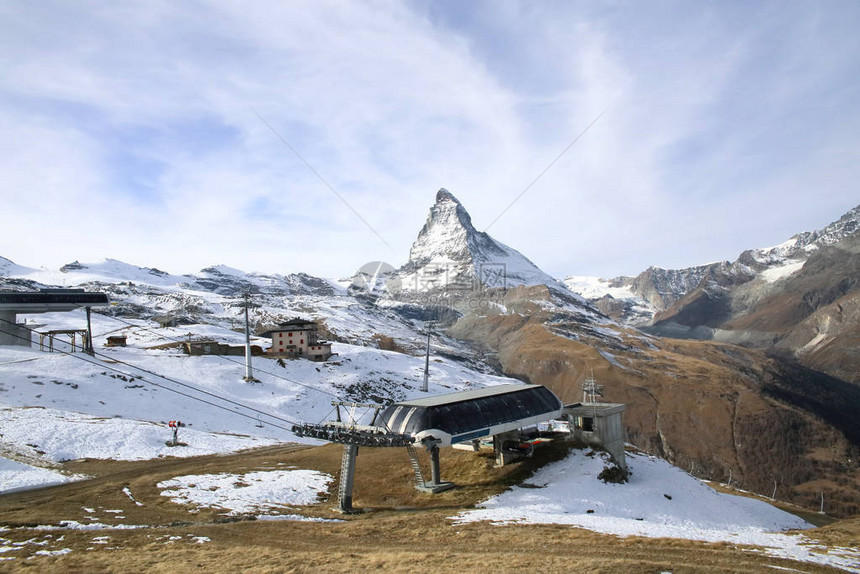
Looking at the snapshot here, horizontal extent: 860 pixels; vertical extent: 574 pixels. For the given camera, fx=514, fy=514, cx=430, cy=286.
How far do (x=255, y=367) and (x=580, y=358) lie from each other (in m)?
135

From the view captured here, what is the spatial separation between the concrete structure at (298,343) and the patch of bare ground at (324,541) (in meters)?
58.3

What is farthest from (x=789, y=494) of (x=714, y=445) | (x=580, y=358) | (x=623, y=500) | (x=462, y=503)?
(x=462, y=503)

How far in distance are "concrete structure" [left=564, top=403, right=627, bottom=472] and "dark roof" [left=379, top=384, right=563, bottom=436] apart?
7.73 feet

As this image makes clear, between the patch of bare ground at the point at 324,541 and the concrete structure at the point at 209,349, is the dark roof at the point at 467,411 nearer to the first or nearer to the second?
the patch of bare ground at the point at 324,541

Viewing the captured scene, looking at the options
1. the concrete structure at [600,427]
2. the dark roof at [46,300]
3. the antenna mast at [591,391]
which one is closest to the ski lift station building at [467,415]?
the concrete structure at [600,427]

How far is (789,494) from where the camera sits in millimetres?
132250

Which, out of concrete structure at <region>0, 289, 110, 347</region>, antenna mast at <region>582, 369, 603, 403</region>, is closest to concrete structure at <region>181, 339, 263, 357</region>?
concrete structure at <region>0, 289, 110, 347</region>

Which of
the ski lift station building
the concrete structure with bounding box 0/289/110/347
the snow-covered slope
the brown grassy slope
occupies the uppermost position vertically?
the concrete structure with bounding box 0/289/110/347

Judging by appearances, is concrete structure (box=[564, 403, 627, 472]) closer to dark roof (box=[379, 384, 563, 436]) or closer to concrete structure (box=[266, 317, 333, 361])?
dark roof (box=[379, 384, 563, 436])

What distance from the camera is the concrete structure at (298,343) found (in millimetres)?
97375

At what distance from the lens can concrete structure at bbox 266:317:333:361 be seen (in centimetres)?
9738

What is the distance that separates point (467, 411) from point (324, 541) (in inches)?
675

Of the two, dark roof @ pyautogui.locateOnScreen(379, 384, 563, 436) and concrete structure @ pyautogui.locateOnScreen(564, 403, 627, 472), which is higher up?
dark roof @ pyautogui.locateOnScreen(379, 384, 563, 436)

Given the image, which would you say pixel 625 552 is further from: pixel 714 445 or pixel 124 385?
pixel 714 445
